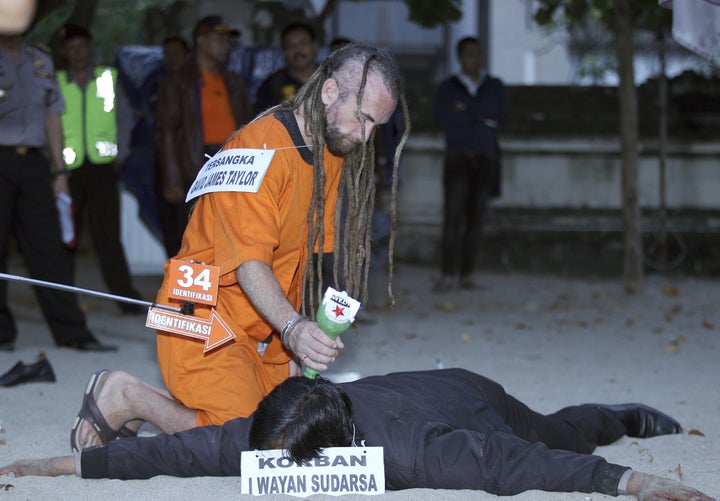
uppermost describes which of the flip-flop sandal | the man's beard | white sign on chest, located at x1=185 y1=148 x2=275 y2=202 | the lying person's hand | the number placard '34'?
the man's beard

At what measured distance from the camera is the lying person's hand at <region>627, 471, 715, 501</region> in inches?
128

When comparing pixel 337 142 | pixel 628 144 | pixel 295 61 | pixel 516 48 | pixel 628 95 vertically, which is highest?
pixel 516 48

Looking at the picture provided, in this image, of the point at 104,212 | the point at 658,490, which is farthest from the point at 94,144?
the point at 658,490

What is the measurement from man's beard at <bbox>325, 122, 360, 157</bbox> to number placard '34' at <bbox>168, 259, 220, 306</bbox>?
24.4 inches

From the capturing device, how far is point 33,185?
632cm

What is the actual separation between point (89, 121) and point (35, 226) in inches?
58.2

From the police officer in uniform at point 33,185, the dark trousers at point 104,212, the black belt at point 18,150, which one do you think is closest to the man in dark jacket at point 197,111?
the dark trousers at point 104,212

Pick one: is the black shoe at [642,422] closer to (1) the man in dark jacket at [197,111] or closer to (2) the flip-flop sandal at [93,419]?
(2) the flip-flop sandal at [93,419]

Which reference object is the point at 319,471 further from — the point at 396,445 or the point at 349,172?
the point at 349,172

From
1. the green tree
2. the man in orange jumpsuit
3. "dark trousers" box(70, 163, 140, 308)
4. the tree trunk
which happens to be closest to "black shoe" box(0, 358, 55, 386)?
the man in orange jumpsuit

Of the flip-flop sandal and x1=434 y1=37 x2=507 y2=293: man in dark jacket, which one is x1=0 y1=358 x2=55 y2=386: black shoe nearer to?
the flip-flop sandal

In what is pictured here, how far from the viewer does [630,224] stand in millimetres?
9711

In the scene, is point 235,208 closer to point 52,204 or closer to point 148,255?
point 52,204

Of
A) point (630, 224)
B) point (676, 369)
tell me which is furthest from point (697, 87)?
point (676, 369)
